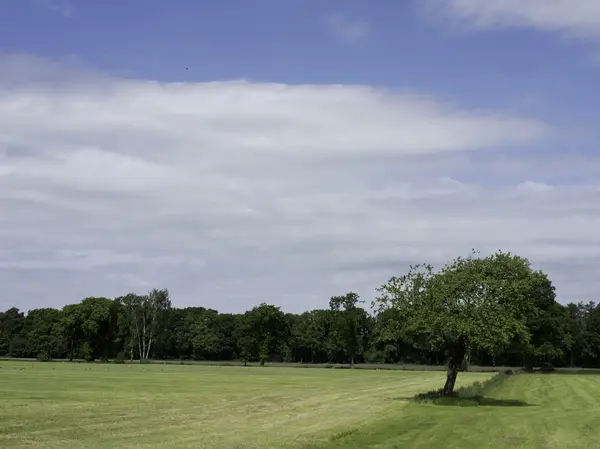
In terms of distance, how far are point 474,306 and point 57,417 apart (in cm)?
3221

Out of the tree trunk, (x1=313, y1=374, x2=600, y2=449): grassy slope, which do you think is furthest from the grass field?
the tree trunk

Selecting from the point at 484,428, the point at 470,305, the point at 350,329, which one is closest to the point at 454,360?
the point at 470,305

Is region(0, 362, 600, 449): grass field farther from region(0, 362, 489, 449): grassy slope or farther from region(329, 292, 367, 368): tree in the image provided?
region(329, 292, 367, 368): tree

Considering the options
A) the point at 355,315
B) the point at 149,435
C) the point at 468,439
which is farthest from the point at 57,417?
the point at 355,315

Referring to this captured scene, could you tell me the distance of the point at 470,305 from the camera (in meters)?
55.9

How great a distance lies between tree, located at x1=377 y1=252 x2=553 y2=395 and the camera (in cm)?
5488

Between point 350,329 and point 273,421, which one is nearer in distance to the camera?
point 273,421

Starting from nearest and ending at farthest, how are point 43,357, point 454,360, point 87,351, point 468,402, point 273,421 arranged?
1. point 273,421
2. point 468,402
3. point 454,360
4. point 43,357
5. point 87,351

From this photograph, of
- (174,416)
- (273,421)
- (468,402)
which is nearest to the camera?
(273,421)

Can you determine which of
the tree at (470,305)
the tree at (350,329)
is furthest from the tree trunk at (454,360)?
the tree at (350,329)

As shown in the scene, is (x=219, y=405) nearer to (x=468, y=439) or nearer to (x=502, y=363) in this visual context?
(x=468, y=439)

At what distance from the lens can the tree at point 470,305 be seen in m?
54.9

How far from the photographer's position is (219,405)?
1994 inches

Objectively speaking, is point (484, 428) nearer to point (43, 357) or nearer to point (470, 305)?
point (470, 305)
